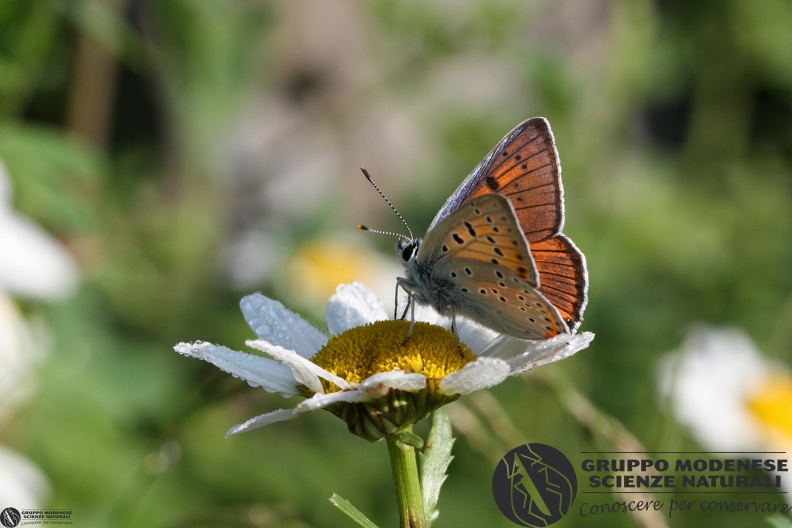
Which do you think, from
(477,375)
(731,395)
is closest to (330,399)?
(477,375)

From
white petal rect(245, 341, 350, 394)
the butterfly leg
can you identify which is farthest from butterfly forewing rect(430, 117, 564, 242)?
white petal rect(245, 341, 350, 394)

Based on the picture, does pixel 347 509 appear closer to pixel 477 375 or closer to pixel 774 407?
pixel 477 375

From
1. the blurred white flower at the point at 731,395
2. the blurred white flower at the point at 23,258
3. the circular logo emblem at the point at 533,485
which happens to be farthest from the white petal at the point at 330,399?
the blurred white flower at the point at 731,395

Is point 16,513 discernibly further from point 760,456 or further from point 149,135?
point 149,135

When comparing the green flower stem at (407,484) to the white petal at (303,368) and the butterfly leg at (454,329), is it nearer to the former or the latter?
the white petal at (303,368)

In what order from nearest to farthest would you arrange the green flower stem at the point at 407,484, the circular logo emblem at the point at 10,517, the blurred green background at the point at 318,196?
the green flower stem at the point at 407,484 → the circular logo emblem at the point at 10,517 → the blurred green background at the point at 318,196

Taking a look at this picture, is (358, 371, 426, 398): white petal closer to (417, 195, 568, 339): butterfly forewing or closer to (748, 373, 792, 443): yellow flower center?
(417, 195, 568, 339): butterfly forewing

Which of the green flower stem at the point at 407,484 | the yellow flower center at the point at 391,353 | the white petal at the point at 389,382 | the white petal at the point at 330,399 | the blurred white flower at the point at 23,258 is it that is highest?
the blurred white flower at the point at 23,258
